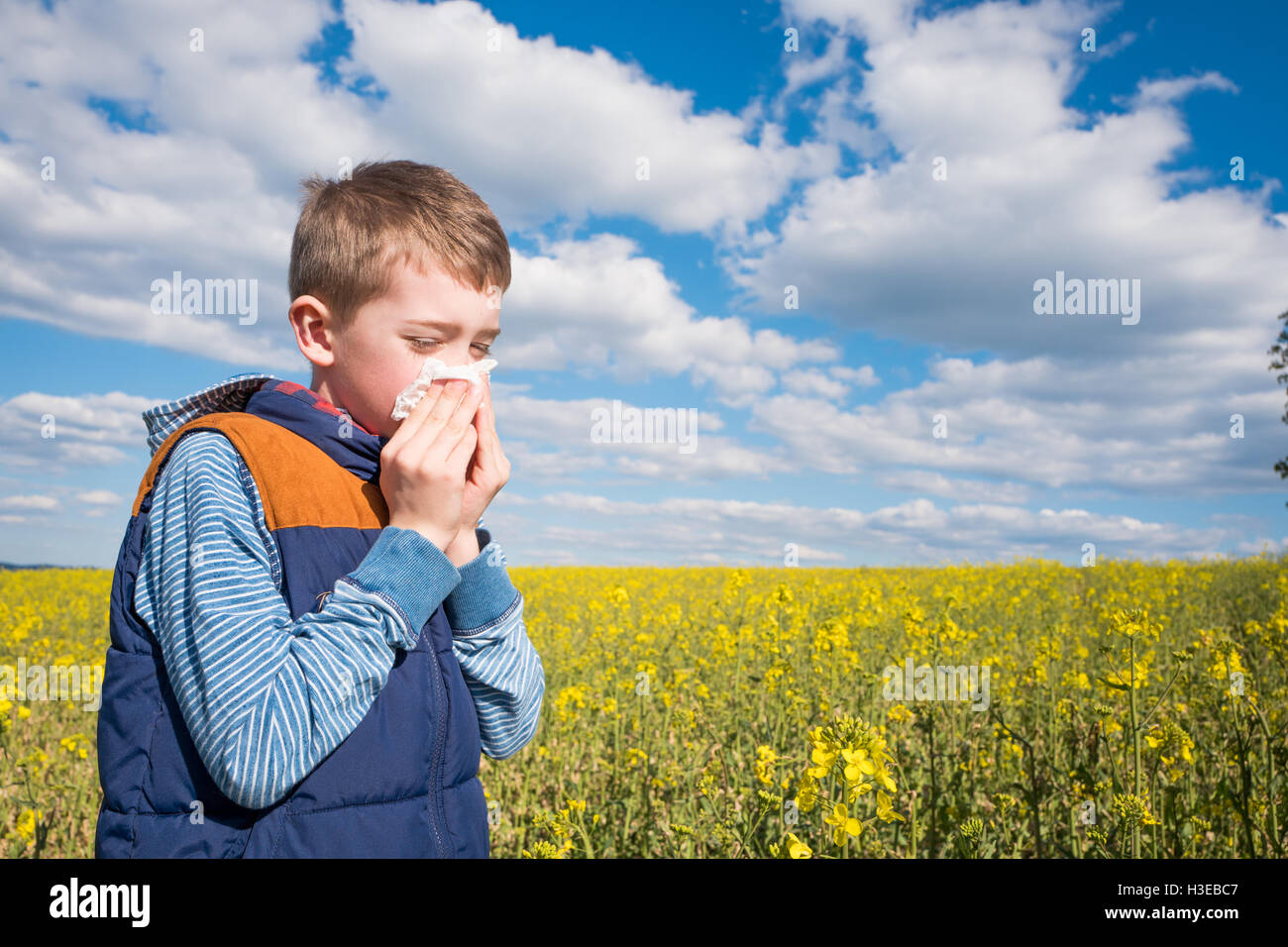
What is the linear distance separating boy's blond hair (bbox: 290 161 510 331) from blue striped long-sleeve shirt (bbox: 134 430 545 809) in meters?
0.40

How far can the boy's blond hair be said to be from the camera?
1.40 metres

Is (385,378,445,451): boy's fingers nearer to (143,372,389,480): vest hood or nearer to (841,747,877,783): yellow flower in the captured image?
(143,372,389,480): vest hood

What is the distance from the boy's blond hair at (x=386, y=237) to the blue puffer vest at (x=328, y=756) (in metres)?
0.23

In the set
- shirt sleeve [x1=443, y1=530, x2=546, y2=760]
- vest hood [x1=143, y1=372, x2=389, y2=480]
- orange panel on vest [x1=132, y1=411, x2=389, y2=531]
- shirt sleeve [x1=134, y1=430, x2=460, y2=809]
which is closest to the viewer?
shirt sleeve [x1=134, y1=430, x2=460, y2=809]

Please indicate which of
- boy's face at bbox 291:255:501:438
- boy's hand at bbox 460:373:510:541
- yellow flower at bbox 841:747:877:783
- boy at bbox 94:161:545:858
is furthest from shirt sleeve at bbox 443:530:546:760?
yellow flower at bbox 841:747:877:783

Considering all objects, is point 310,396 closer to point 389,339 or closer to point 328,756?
point 389,339

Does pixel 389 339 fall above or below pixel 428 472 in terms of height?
above

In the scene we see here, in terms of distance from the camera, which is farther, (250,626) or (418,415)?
(418,415)

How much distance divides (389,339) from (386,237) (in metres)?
0.21

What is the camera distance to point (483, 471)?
4.56 ft

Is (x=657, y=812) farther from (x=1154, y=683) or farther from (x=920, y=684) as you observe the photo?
(x=1154, y=683)

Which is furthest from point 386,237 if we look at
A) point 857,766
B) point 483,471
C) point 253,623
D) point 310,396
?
point 857,766
